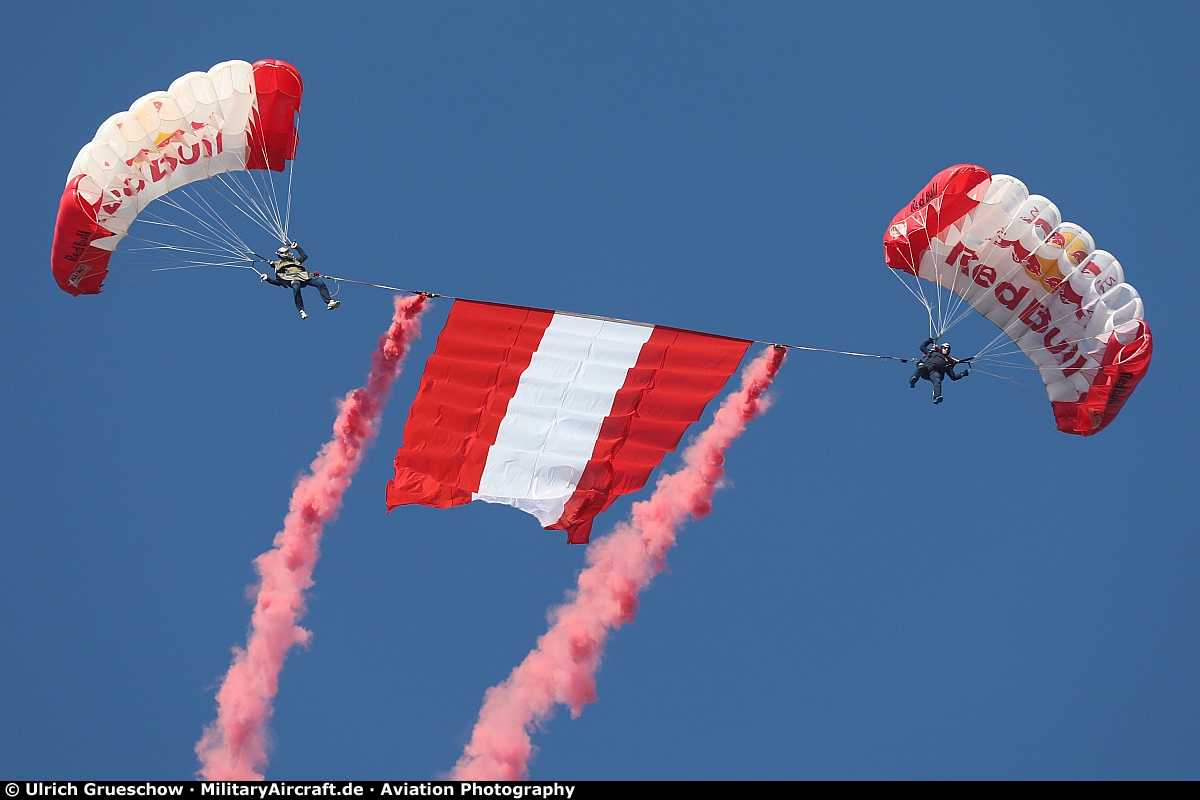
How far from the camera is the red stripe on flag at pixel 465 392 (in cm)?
2228

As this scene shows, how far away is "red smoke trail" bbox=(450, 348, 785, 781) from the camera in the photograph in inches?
918

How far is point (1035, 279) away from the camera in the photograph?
75.2 ft

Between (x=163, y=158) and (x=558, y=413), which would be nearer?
(x=558, y=413)

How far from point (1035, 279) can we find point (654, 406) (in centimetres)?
566

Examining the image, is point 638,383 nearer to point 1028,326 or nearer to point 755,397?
point 755,397

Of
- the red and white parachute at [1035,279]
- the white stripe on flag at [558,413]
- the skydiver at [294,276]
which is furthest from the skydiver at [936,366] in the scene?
the skydiver at [294,276]

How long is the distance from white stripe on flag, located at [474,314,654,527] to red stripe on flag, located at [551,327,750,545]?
15cm

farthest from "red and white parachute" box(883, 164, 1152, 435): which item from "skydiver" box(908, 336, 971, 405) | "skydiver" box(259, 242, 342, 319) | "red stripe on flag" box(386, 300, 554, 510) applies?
"skydiver" box(259, 242, 342, 319)

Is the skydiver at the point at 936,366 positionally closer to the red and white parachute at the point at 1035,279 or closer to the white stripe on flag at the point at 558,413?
the red and white parachute at the point at 1035,279

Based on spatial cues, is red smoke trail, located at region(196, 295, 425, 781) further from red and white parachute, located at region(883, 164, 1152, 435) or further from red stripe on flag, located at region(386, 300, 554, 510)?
red and white parachute, located at region(883, 164, 1152, 435)

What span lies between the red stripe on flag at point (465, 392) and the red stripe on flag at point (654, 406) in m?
1.52

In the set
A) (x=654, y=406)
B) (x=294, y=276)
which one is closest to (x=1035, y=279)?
(x=654, y=406)

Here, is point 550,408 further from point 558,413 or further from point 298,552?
point 298,552
